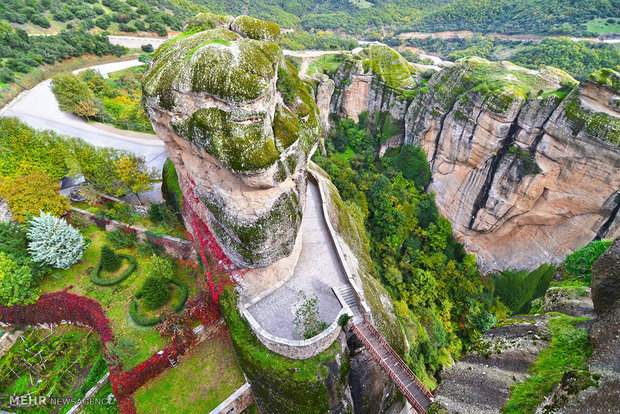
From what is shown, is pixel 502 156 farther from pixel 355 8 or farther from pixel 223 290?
pixel 355 8

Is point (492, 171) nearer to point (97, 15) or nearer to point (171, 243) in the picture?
point (171, 243)

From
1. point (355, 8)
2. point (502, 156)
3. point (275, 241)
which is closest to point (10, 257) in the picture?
point (275, 241)

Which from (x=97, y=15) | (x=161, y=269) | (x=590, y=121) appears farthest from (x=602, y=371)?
(x=97, y=15)

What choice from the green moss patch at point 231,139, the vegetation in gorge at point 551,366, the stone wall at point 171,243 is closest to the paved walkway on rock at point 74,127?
the stone wall at point 171,243

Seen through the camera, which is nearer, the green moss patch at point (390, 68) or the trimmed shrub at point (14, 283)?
the trimmed shrub at point (14, 283)

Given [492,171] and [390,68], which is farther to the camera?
[390,68]

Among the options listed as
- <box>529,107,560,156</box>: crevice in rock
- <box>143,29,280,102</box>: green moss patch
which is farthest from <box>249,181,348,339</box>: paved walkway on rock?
<box>529,107,560,156</box>: crevice in rock

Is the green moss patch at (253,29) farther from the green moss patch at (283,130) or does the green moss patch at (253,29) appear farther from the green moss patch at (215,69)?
the green moss patch at (283,130)
